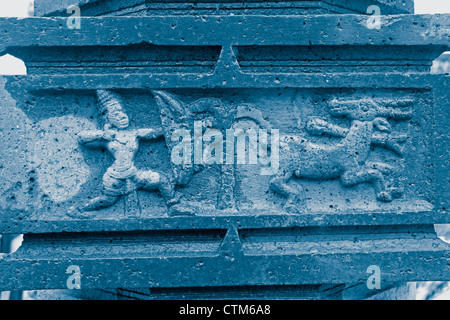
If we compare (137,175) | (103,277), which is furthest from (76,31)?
(103,277)

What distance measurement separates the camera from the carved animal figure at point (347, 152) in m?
2.32

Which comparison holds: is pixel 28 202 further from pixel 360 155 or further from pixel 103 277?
pixel 360 155

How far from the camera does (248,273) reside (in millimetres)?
2297

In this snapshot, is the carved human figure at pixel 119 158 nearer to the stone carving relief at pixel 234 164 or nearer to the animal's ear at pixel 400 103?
the stone carving relief at pixel 234 164

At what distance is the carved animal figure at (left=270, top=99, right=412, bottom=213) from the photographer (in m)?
2.32

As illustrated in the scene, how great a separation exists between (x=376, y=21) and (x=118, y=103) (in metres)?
1.55

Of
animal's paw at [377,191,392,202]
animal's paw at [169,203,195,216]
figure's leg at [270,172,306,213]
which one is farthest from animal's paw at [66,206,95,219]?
animal's paw at [377,191,392,202]

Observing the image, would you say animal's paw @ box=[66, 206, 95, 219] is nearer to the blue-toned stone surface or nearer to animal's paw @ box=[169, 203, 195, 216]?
the blue-toned stone surface

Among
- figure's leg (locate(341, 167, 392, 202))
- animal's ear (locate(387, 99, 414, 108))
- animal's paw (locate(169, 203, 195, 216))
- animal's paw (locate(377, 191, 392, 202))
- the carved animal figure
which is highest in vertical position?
animal's ear (locate(387, 99, 414, 108))

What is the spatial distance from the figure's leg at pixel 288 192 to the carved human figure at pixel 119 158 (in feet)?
1.92

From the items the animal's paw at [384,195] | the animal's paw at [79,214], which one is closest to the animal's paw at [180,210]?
the animal's paw at [79,214]

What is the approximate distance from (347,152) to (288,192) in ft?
1.36

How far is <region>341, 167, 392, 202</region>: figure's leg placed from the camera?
232 cm

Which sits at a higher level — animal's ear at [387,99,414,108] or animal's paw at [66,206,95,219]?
animal's ear at [387,99,414,108]
